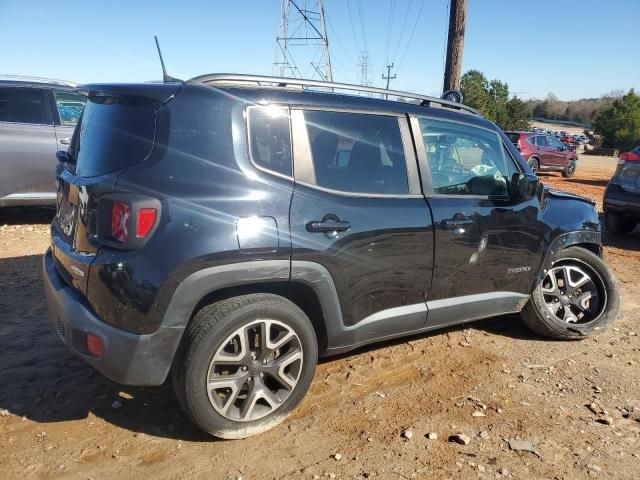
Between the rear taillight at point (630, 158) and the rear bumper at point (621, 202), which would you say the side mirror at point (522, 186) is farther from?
the rear taillight at point (630, 158)

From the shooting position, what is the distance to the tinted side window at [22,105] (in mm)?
6637

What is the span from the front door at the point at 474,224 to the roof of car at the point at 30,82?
5.43 m

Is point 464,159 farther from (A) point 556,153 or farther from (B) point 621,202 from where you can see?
(A) point 556,153

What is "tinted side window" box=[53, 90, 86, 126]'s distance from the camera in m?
6.94

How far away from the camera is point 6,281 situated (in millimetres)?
4902

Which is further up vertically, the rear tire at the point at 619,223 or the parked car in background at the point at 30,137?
the parked car in background at the point at 30,137

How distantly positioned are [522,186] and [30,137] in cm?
604

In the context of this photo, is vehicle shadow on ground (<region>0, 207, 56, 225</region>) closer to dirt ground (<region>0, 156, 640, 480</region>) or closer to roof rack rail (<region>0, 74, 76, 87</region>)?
roof rack rail (<region>0, 74, 76, 87</region>)

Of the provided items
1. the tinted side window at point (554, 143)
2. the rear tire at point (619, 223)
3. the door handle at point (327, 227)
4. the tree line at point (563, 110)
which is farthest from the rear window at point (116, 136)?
the tree line at point (563, 110)

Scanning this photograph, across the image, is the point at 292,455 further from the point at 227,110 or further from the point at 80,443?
the point at 227,110

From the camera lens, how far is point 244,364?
2668 mm

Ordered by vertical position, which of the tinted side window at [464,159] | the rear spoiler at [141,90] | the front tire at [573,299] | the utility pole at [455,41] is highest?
the utility pole at [455,41]

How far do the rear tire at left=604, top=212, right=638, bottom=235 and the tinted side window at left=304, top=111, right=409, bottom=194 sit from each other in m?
6.24

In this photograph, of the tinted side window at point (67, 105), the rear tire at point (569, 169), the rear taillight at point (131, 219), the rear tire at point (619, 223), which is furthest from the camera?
the rear tire at point (569, 169)
